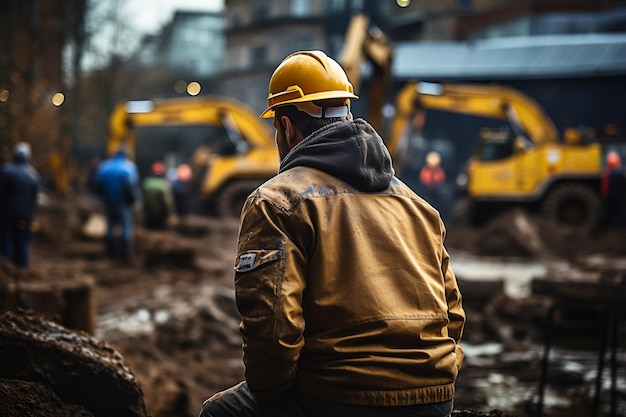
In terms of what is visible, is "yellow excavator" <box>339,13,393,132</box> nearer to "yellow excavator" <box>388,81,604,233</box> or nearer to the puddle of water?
"yellow excavator" <box>388,81,604,233</box>

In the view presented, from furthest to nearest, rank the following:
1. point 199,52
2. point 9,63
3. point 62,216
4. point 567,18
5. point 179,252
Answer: point 199,52 < point 567,18 < point 62,216 < point 9,63 < point 179,252

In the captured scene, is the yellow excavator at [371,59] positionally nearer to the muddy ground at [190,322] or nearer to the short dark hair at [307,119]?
the muddy ground at [190,322]

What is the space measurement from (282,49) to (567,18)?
2036 centimetres

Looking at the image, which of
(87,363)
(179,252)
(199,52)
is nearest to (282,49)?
(199,52)

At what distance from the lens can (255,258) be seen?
2246 millimetres

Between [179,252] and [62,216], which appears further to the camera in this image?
[62,216]

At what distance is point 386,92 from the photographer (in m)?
16.2

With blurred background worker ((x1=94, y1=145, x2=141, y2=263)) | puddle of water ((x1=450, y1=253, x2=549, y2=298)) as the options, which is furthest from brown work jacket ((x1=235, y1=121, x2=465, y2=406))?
blurred background worker ((x1=94, y1=145, x2=141, y2=263))

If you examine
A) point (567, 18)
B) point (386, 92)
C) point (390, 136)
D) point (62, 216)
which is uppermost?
point (567, 18)

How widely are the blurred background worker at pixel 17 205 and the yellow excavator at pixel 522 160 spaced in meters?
10.9

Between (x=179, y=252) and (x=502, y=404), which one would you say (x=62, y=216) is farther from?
(x=502, y=404)

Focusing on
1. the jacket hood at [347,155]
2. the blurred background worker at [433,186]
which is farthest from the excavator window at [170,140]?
the jacket hood at [347,155]

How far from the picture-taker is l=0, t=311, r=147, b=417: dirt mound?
315cm

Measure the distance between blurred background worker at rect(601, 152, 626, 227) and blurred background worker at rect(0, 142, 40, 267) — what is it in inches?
550
